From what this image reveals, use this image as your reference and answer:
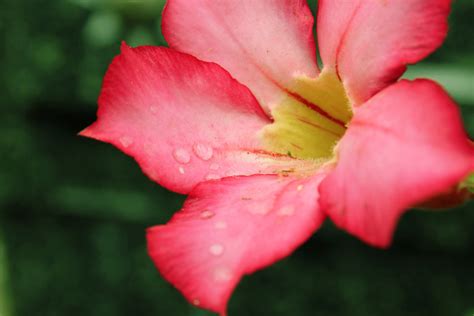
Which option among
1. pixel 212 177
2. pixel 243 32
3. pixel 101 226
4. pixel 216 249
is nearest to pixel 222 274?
pixel 216 249

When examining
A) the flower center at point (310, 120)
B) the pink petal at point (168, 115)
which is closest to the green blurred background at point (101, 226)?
the flower center at point (310, 120)

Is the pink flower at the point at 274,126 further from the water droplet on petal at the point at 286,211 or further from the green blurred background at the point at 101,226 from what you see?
the green blurred background at the point at 101,226

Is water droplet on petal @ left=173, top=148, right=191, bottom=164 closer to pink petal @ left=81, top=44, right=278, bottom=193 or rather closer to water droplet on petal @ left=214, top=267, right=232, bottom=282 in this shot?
pink petal @ left=81, top=44, right=278, bottom=193

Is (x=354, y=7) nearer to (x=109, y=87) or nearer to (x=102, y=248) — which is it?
(x=109, y=87)

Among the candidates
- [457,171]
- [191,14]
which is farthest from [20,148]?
[457,171]

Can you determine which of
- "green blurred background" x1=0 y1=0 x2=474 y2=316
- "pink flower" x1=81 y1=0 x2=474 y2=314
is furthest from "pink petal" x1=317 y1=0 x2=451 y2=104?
"green blurred background" x1=0 y1=0 x2=474 y2=316

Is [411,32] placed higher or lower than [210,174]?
higher

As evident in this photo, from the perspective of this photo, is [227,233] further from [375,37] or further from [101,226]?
[101,226]
